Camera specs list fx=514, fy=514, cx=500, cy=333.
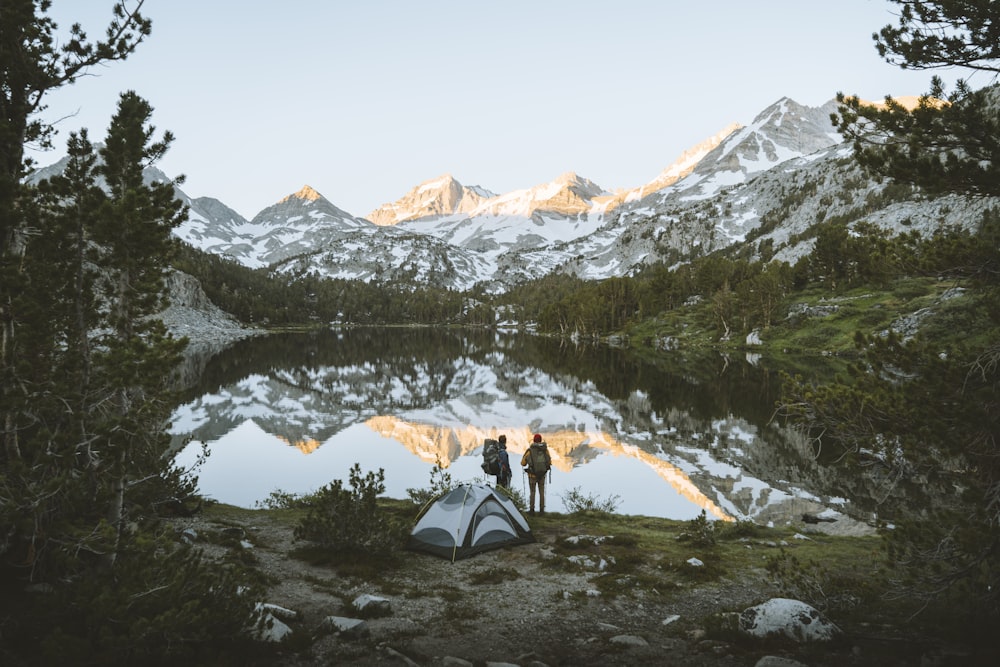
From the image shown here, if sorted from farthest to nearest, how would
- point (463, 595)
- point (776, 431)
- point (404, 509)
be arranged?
point (776, 431)
point (404, 509)
point (463, 595)

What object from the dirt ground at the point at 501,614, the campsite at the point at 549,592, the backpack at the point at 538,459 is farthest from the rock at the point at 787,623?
the backpack at the point at 538,459

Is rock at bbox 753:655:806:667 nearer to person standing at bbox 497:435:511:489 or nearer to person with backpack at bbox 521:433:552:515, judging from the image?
person with backpack at bbox 521:433:552:515

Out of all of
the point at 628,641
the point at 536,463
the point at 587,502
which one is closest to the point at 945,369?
the point at 628,641

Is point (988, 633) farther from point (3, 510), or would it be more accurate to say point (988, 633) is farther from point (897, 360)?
point (3, 510)

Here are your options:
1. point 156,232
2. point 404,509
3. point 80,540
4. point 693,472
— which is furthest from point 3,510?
point 693,472

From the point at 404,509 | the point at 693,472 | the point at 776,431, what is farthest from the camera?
the point at 776,431

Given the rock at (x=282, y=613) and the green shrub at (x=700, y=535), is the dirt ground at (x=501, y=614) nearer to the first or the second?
the rock at (x=282, y=613)

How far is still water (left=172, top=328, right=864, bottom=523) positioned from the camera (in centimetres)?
2578

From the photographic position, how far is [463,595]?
12.4 meters

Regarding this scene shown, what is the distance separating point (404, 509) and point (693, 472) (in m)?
16.9

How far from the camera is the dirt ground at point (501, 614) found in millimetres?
9188

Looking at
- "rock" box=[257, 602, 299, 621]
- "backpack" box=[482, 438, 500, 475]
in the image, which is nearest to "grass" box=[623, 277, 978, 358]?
"backpack" box=[482, 438, 500, 475]

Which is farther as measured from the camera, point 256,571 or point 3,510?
point 256,571

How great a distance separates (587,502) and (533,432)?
16526 mm
